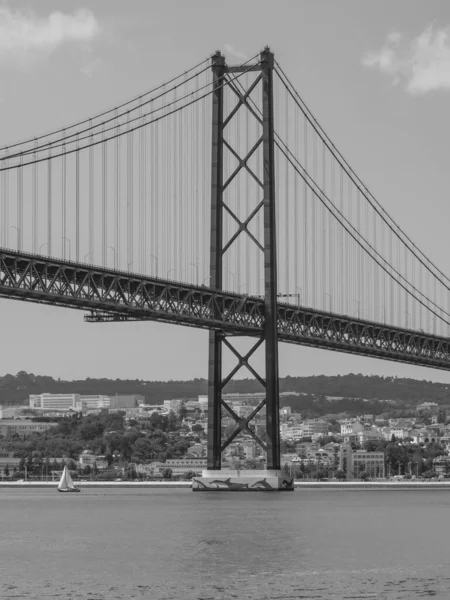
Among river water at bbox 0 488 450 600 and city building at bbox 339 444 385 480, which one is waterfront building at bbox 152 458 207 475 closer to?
city building at bbox 339 444 385 480

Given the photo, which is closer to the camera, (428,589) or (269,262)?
(428,589)

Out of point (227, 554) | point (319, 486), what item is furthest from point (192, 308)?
point (319, 486)

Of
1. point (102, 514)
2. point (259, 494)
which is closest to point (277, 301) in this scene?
point (259, 494)

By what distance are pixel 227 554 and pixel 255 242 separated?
2799 cm

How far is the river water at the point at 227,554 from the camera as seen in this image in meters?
28.0

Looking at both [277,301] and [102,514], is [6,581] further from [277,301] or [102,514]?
[277,301]

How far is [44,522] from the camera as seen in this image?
46.4 m

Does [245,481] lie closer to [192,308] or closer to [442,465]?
[192,308]

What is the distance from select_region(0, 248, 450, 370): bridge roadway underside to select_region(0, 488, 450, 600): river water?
644 centimetres

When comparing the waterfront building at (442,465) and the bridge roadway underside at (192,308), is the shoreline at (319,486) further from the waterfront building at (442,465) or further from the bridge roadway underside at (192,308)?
the waterfront building at (442,465)

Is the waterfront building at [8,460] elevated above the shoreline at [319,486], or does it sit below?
above

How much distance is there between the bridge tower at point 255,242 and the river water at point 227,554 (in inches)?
373

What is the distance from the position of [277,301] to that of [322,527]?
68.7 ft

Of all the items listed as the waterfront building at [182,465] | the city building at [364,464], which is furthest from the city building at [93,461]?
the city building at [364,464]
